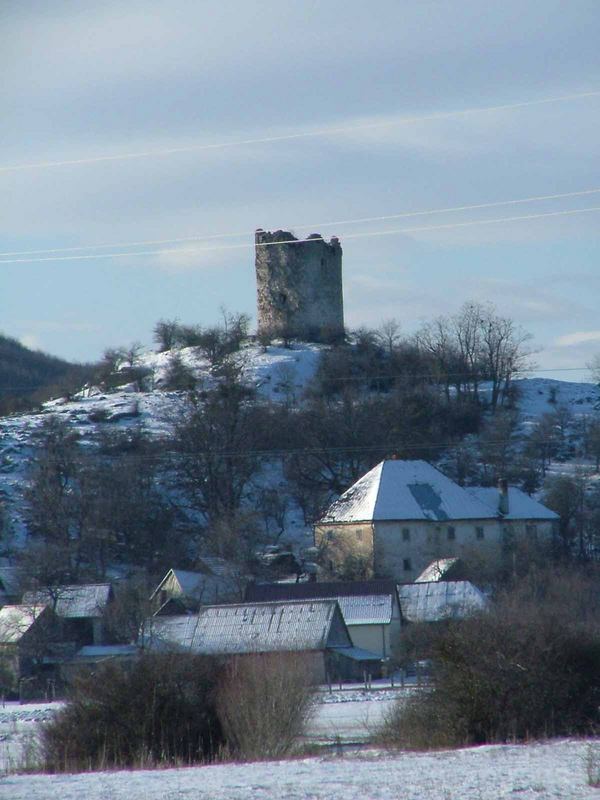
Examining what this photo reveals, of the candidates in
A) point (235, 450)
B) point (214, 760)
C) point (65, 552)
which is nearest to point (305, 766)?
point (214, 760)

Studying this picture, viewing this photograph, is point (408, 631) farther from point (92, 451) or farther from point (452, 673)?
point (92, 451)

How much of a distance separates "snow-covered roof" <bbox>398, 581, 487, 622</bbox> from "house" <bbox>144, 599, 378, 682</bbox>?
3.59m

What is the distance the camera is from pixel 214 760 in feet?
70.2

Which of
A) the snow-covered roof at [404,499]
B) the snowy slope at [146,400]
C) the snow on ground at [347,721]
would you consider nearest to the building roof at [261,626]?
the snow on ground at [347,721]

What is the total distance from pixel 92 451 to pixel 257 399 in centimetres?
999

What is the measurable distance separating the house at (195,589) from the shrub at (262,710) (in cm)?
2824

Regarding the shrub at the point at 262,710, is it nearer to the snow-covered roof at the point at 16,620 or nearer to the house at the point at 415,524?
the snow-covered roof at the point at 16,620

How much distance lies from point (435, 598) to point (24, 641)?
14518mm

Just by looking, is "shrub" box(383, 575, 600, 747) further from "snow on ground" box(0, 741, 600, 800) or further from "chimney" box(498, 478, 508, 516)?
"chimney" box(498, 478, 508, 516)

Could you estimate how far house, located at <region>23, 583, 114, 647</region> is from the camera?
165 ft

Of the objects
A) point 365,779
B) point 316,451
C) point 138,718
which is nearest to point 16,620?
point 138,718

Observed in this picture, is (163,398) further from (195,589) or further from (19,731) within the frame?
(19,731)

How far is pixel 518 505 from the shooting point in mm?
65562

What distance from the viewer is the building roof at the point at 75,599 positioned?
50531 millimetres
